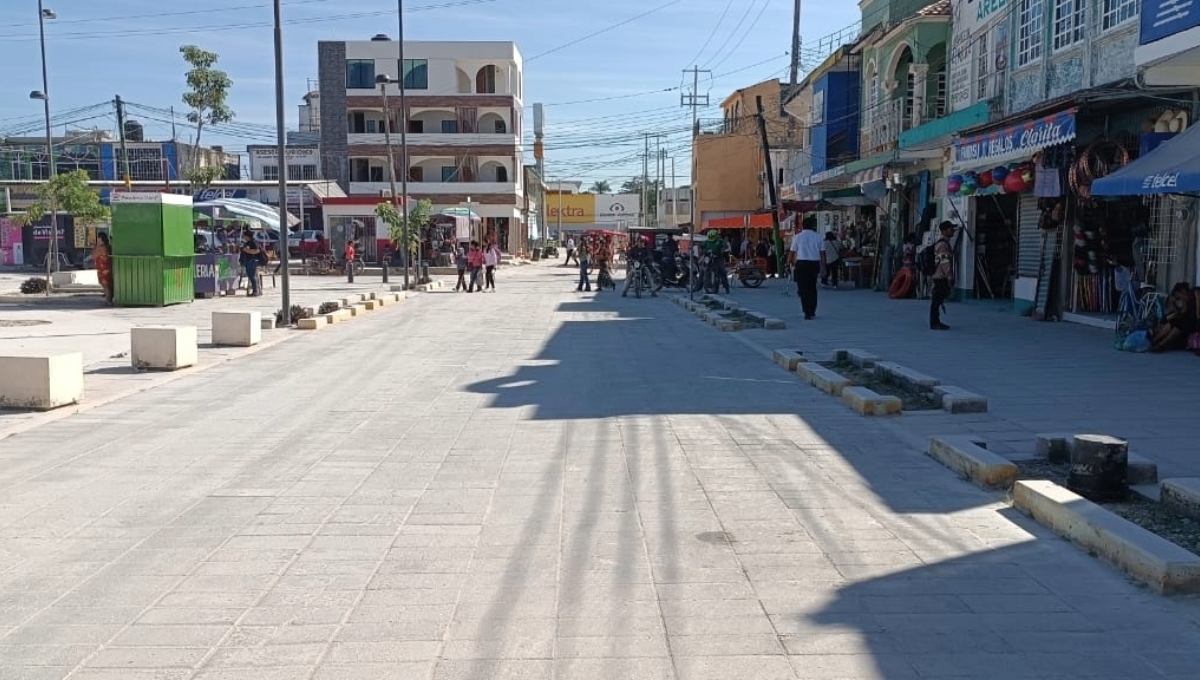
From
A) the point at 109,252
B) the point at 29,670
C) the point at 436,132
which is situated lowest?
the point at 29,670

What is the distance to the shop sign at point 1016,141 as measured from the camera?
15.4m

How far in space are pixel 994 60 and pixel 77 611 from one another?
20.5m

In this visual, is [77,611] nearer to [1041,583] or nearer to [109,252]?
[1041,583]

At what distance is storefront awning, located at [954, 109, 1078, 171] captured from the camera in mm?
15409

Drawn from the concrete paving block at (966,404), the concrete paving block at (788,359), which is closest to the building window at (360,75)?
the concrete paving block at (788,359)

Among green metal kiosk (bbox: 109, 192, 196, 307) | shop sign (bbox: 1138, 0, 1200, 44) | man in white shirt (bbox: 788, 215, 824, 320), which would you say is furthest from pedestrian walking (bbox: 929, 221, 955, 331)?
green metal kiosk (bbox: 109, 192, 196, 307)

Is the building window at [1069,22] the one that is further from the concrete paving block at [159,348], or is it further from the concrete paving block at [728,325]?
the concrete paving block at [159,348]

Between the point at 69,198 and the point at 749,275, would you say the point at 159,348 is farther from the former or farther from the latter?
the point at 749,275

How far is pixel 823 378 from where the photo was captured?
1127cm

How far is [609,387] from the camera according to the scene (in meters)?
11.7

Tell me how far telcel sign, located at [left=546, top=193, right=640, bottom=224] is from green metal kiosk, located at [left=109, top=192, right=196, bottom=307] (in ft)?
286

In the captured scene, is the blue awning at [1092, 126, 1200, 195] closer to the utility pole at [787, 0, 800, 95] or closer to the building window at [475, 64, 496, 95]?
the utility pole at [787, 0, 800, 95]

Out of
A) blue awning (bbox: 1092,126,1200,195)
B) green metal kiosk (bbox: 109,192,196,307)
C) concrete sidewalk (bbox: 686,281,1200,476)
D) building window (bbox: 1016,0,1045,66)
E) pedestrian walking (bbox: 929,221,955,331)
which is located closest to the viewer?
→ concrete sidewalk (bbox: 686,281,1200,476)

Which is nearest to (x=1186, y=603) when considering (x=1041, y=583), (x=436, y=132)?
(x=1041, y=583)
